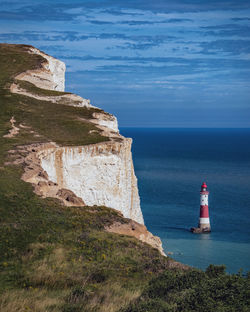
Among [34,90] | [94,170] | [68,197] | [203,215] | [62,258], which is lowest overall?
[203,215]

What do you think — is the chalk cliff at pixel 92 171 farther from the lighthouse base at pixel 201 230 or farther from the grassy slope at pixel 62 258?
the lighthouse base at pixel 201 230

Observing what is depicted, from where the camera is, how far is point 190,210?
2643 inches

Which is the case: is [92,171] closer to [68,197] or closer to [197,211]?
[68,197]

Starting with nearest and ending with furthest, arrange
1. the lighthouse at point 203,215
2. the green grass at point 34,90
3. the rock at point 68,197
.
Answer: the rock at point 68,197, the green grass at point 34,90, the lighthouse at point 203,215

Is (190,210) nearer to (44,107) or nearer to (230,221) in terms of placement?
(230,221)

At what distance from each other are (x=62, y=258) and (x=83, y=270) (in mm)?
924

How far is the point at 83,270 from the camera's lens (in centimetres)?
1345

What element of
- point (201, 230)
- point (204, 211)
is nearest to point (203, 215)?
point (204, 211)

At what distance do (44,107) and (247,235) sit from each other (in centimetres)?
2736

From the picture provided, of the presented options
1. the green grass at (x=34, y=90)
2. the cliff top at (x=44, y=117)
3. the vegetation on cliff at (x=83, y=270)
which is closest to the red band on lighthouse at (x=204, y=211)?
the cliff top at (x=44, y=117)

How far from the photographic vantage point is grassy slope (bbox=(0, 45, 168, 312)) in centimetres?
1158

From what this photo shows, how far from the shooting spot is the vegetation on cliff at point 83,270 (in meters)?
11.1

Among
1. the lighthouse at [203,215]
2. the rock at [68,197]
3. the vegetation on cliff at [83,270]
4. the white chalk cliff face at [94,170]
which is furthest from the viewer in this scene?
the lighthouse at [203,215]

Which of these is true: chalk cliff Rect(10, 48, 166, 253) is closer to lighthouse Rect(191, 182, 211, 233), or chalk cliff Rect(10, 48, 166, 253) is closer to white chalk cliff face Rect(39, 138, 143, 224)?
white chalk cliff face Rect(39, 138, 143, 224)
